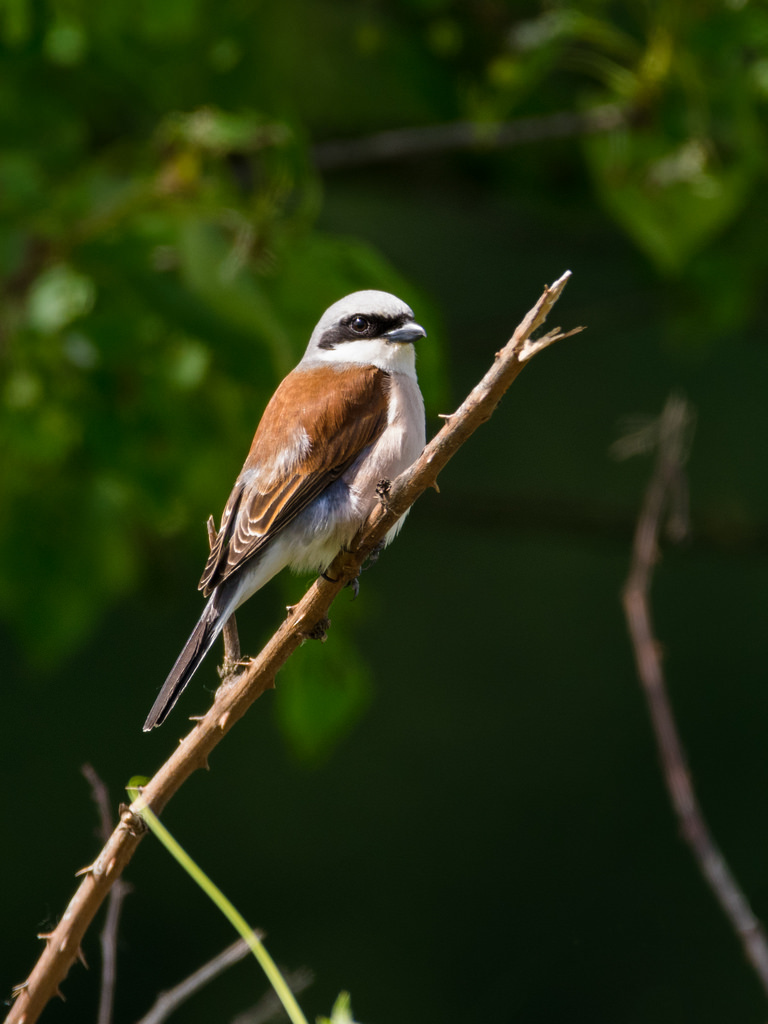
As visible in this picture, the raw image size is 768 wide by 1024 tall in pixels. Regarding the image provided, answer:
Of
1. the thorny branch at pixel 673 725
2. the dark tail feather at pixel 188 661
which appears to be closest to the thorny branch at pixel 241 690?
the dark tail feather at pixel 188 661

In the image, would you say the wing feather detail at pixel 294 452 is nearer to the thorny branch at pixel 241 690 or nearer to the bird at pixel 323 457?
the bird at pixel 323 457

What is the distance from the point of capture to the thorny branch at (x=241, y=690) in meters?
0.96

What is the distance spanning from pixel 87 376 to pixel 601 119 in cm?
150

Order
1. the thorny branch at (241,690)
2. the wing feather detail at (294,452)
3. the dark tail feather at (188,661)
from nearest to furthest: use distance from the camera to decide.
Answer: the thorny branch at (241,690) < the dark tail feather at (188,661) < the wing feather detail at (294,452)

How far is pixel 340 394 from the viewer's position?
64.3 inches

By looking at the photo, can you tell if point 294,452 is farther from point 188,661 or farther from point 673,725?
point 673,725

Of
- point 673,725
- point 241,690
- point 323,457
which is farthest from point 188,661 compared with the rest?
point 673,725

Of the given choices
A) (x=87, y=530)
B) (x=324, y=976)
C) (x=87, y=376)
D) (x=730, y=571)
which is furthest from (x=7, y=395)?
(x=730, y=571)

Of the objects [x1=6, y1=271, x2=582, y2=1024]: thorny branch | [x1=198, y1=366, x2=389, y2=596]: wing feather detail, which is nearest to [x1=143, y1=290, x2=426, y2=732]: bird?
[x1=198, y1=366, x2=389, y2=596]: wing feather detail

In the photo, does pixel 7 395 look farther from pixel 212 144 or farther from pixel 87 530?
pixel 212 144

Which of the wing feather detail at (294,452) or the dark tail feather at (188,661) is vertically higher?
the wing feather detail at (294,452)

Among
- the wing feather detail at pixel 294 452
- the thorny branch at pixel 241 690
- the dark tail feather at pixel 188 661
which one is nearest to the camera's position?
the thorny branch at pixel 241 690

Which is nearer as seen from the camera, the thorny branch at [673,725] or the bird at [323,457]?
the thorny branch at [673,725]

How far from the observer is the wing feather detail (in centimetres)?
151
